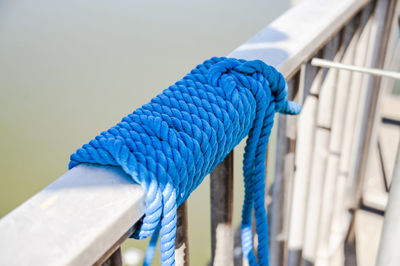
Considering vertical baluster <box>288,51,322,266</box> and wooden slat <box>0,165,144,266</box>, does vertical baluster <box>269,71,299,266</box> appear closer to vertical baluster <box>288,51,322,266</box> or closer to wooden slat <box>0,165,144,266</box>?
vertical baluster <box>288,51,322,266</box>

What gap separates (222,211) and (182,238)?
0.14m

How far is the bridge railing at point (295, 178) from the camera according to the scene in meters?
0.41

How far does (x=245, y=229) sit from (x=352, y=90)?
78 cm

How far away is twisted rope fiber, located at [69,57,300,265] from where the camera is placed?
0.46 meters

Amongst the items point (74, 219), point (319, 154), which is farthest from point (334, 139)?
point (74, 219)

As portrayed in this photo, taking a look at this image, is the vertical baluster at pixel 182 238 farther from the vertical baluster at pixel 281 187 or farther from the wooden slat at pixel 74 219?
the vertical baluster at pixel 281 187

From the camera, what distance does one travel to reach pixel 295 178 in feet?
3.99

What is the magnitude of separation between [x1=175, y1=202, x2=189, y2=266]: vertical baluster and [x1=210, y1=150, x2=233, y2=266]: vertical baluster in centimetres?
12

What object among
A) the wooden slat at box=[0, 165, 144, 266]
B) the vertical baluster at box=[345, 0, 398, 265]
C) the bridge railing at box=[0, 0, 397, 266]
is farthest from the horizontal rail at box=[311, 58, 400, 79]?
the wooden slat at box=[0, 165, 144, 266]

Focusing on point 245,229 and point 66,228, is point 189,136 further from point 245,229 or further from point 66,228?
point 245,229

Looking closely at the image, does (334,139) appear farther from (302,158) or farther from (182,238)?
(182,238)

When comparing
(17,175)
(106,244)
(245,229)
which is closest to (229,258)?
(245,229)

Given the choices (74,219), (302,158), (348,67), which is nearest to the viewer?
(74,219)

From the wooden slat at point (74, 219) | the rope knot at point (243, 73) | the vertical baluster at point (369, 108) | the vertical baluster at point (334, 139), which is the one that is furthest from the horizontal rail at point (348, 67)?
the wooden slat at point (74, 219)
